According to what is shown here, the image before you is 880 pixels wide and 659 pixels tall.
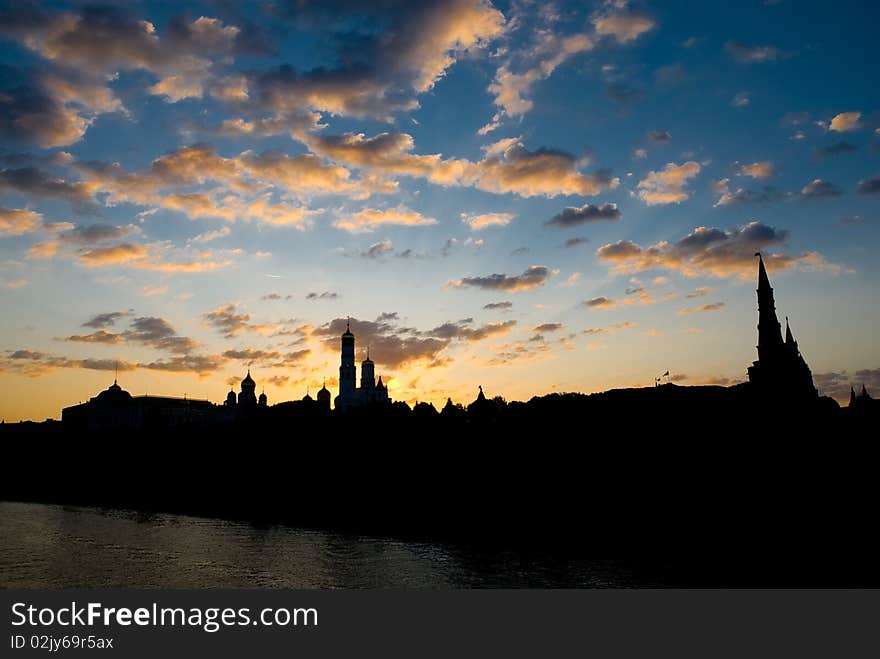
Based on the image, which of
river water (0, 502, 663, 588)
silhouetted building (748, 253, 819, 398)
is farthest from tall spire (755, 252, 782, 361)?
river water (0, 502, 663, 588)

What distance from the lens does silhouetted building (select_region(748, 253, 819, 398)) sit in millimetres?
95438

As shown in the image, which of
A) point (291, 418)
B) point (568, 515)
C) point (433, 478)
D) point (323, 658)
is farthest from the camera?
point (291, 418)

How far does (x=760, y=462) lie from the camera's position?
73250 mm

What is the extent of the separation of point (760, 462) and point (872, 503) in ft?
38.4

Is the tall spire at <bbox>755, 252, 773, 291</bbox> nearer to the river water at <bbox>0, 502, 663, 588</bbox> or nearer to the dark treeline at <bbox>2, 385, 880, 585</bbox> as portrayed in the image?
the dark treeline at <bbox>2, 385, 880, 585</bbox>

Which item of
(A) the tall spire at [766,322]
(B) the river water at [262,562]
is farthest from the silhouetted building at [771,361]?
(B) the river water at [262,562]

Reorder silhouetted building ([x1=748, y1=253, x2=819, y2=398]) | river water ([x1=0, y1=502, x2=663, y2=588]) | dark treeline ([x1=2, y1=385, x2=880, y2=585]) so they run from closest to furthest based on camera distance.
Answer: river water ([x1=0, y1=502, x2=663, y2=588]) → dark treeline ([x1=2, y1=385, x2=880, y2=585]) → silhouetted building ([x1=748, y1=253, x2=819, y2=398])

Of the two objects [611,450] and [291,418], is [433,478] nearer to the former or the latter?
[611,450]

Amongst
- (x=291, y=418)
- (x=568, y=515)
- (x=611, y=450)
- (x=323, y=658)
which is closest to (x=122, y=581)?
(x=323, y=658)

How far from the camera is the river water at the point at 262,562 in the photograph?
145 feet

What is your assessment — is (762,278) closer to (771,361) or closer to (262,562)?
(771,361)

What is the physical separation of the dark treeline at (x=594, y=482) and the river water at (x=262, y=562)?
6918mm

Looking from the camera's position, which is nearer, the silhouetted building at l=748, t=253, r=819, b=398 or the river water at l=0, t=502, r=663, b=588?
the river water at l=0, t=502, r=663, b=588

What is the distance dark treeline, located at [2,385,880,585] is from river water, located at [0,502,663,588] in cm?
692
